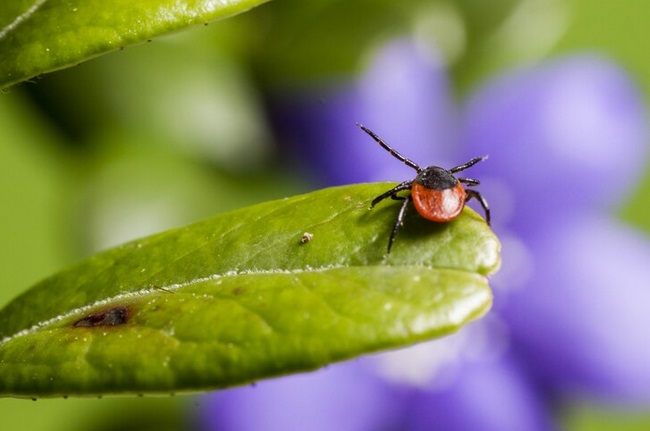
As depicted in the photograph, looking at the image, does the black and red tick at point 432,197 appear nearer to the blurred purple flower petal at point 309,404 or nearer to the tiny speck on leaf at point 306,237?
the tiny speck on leaf at point 306,237

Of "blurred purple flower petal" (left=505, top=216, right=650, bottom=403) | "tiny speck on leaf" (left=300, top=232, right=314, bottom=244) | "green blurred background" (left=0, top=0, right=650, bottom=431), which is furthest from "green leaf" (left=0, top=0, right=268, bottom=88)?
"blurred purple flower petal" (left=505, top=216, right=650, bottom=403)

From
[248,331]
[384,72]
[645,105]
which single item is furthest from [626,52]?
[248,331]

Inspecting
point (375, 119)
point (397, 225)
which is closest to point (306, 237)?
point (397, 225)

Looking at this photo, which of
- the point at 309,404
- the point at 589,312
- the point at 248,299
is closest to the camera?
the point at 248,299

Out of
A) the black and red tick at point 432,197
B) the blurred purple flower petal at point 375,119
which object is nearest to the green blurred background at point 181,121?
the blurred purple flower petal at point 375,119

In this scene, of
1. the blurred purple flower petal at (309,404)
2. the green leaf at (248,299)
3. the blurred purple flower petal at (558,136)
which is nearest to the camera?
the green leaf at (248,299)

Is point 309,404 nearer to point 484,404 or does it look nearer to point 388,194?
point 484,404

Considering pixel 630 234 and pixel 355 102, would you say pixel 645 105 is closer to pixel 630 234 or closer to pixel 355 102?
pixel 630 234
